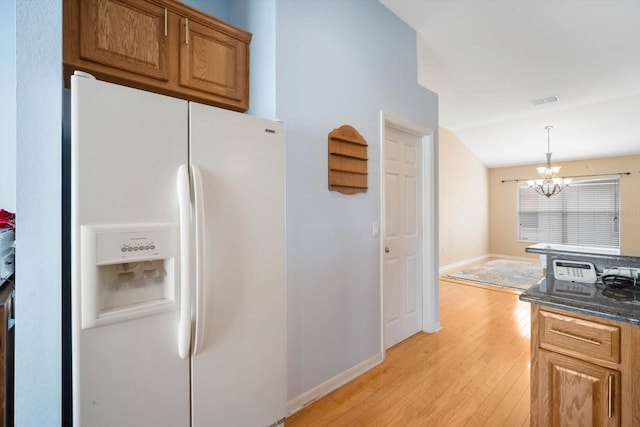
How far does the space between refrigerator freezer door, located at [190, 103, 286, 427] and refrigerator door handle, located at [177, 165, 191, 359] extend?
89mm

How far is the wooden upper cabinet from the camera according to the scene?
127 cm

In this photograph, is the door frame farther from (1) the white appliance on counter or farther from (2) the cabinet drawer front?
(1) the white appliance on counter

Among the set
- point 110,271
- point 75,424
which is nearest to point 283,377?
point 75,424

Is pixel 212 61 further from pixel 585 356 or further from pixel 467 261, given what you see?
pixel 467 261

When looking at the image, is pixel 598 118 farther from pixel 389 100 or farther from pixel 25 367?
pixel 25 367

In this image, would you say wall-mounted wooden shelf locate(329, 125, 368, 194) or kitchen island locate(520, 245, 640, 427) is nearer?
kitchen island locate(520, 245, 640, 427)

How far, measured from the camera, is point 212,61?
1.65 m

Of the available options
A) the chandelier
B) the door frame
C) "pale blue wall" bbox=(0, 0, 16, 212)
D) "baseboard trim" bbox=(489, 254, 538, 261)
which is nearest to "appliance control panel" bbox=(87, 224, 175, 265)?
"pale blue wall" bbox=(0, 0, 16, 212)

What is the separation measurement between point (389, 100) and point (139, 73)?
6.26 ft

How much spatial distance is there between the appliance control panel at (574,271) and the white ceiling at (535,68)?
86.4 inches

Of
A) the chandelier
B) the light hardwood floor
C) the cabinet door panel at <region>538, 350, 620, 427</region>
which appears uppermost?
the chandelier

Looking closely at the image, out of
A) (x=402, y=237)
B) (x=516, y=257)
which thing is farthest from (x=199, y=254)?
(x=516, y=257)

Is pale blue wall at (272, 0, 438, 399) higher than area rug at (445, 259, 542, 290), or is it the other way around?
pale blue wall at (272, 0, 438, 399)

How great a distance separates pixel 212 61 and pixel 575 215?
857 cm
